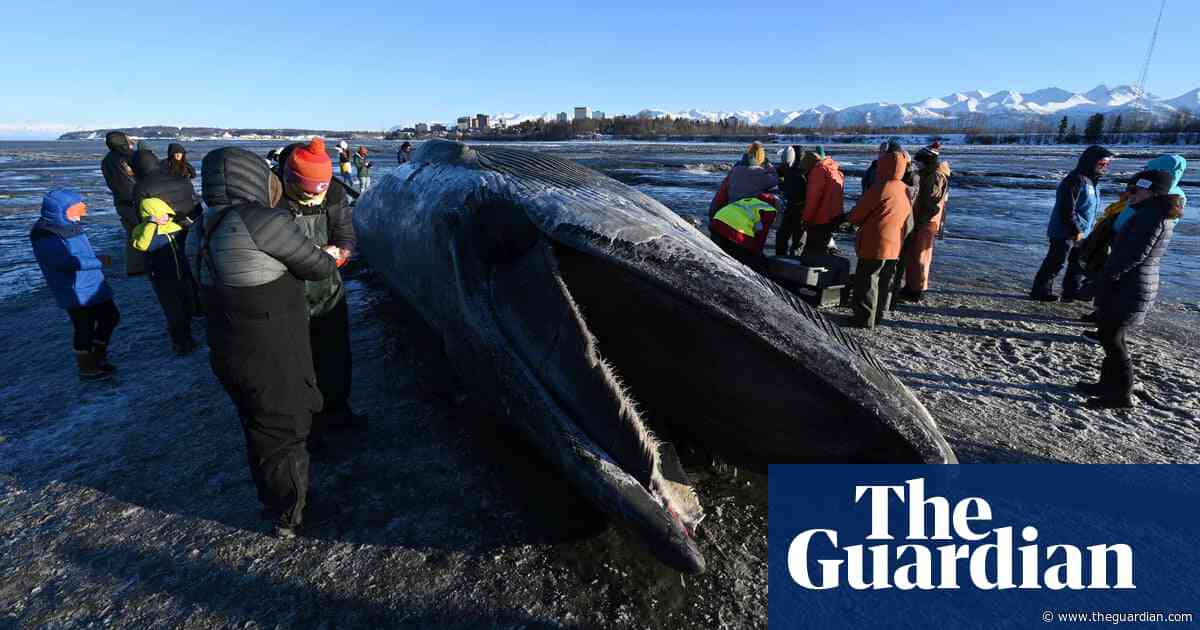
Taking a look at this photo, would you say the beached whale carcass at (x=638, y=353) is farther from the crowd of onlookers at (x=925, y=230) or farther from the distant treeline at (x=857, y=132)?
the distant treeline at (x=857, y=132)

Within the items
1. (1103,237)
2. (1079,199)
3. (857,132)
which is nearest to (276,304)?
(1103,237)

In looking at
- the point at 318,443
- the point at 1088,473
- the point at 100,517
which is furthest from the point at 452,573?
the point at 1088,473

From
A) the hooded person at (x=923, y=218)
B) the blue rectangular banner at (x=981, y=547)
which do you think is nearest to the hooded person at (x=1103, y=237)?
the hooded person at (x=923, y=218)

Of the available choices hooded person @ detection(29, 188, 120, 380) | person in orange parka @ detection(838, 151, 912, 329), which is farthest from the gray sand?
person in orange parka @ detection(838, 151, 912, 329)

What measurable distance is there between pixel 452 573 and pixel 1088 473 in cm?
336

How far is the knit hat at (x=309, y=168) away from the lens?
3.20 m

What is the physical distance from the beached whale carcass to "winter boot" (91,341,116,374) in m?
2.96

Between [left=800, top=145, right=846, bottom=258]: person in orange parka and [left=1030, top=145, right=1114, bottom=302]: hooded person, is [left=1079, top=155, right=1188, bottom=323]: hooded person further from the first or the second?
[left=800, top=145, right=846, bottom=258]: person in orange parka

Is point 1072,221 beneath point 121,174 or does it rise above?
beneath

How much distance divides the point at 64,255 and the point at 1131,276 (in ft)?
24.8

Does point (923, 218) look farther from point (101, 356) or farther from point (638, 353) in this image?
point (101, 356)

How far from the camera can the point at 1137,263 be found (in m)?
3.79

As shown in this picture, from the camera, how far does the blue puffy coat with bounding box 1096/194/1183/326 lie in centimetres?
375

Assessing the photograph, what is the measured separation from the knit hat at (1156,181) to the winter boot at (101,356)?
7467 mm
